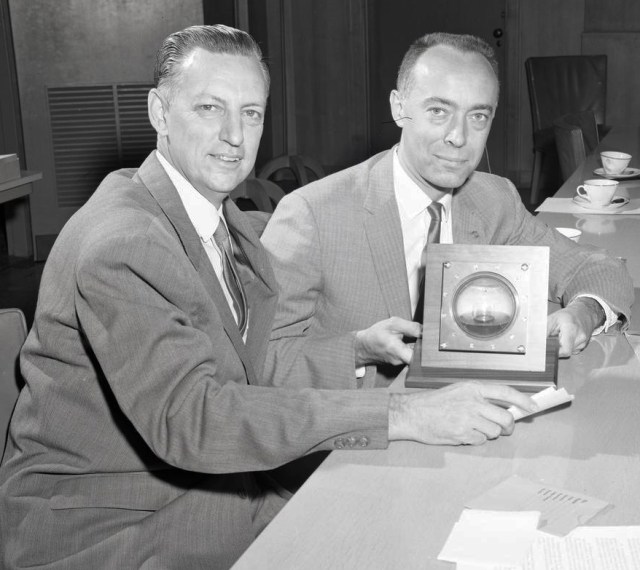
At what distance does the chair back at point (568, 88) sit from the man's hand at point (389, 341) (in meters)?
4.95

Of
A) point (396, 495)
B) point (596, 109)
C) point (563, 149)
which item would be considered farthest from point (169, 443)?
point (596, 109)

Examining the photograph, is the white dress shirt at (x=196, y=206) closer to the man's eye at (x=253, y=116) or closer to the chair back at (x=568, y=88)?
the man's eye at (x=253, y=116)

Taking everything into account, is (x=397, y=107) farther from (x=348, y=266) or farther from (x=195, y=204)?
(x=195, y=204)

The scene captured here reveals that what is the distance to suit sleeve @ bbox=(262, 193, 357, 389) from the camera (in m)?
1.90

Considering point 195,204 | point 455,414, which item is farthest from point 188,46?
point 455,414

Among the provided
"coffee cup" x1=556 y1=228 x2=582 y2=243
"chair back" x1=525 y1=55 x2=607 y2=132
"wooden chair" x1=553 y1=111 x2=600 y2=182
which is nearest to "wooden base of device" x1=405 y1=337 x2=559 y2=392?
"coffee cup" x1=556 y1=228 x2=582 y2=243

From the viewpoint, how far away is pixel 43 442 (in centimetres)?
156

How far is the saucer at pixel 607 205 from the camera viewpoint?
10.4ft

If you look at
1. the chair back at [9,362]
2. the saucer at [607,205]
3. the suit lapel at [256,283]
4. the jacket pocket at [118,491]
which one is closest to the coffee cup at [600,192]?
the saucer at [607,205]

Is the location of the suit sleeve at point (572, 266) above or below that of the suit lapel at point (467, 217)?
below

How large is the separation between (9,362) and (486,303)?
0.85 m

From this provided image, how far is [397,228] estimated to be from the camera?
210 cm

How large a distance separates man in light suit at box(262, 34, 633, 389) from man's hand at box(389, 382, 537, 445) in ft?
1.61

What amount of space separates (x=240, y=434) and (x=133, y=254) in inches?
12.8
